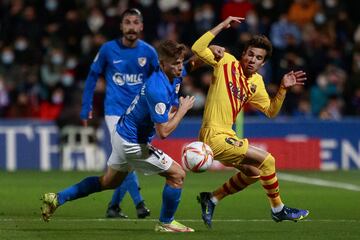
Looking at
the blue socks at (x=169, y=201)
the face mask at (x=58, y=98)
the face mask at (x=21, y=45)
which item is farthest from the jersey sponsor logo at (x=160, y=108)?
the face mask at (x=21, y=45)

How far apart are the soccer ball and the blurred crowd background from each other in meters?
11.2

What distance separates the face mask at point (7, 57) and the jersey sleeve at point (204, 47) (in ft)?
41.1

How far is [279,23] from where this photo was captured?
24.3 metres

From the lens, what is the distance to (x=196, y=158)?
36.5ft

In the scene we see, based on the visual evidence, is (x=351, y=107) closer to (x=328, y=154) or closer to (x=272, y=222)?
(x=328, y=154)

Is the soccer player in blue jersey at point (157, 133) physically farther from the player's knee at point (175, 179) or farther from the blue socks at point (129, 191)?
the blue socks at point (129, 191)

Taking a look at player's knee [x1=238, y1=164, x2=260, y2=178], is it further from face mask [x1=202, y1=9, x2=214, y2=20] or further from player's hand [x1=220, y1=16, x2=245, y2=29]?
face mask [x1=202, y1=9, x2=214, y2=20]

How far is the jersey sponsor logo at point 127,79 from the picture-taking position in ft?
43.5

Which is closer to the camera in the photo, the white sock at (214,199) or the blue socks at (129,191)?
the white sock at (214,199)

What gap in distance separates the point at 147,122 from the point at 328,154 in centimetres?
1170

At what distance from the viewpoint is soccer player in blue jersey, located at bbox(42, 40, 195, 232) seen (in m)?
10.7

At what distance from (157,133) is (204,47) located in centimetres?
134

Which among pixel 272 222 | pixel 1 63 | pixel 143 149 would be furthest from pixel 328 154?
pixel 143 149

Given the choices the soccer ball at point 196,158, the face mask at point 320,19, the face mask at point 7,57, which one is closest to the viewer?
the soccer ball at point 196,158
